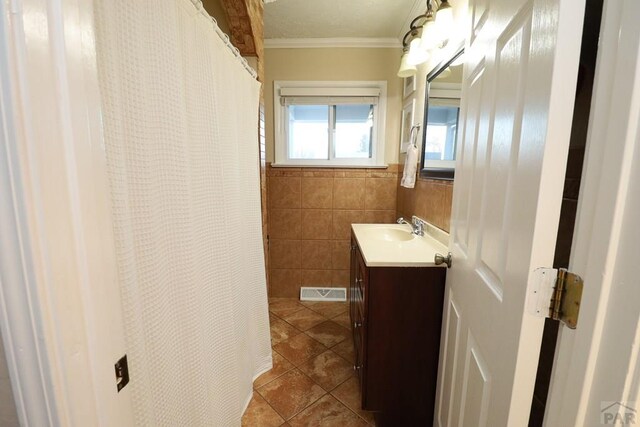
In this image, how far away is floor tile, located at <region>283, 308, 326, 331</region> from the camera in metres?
2.31

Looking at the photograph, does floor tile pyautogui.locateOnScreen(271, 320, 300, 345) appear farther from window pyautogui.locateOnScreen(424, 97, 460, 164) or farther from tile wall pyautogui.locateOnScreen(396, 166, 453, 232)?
window pyautogui.locateOnScreen(424, 97, 460, 164)

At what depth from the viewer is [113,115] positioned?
1.87 feet

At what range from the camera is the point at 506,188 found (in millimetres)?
604

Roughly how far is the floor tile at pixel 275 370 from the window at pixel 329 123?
66.9 inches

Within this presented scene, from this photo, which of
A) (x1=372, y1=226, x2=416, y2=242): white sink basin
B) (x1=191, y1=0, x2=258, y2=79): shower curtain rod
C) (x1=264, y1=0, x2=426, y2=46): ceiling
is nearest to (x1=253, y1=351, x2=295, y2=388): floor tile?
(x1=372, y1=226, x2=416, y2=242): white sink basin

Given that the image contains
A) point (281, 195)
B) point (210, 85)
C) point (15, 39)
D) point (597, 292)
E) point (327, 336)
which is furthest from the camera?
point (281, 195)

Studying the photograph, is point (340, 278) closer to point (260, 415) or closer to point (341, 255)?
point (341, 255)

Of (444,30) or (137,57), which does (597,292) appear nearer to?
(137,57)

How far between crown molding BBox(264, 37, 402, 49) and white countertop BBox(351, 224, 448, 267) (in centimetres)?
169

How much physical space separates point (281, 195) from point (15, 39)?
7.73 ft

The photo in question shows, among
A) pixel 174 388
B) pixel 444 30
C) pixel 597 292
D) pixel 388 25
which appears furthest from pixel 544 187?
pixel 388 25

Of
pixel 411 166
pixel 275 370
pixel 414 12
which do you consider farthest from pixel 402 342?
pixel 414 12

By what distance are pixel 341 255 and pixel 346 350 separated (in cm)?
94

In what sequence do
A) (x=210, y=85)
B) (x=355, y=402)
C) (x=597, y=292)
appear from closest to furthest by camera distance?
(x=597, y=292) < (x=210, y=85) < (x=355, y=402)
